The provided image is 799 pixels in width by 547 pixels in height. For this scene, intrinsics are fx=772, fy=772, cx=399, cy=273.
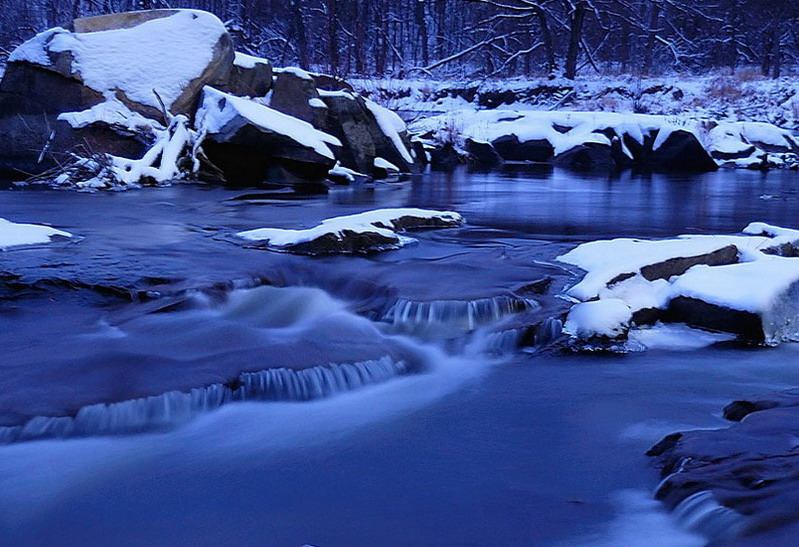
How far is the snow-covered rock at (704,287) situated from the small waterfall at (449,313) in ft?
1.61

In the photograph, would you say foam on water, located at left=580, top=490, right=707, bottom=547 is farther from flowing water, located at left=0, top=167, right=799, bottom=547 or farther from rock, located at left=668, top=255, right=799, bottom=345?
rock, located at left=668, top=255, right=799, bottom=345

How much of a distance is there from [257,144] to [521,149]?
10.4m

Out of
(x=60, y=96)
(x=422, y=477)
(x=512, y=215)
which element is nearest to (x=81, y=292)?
(x=422, y=477)

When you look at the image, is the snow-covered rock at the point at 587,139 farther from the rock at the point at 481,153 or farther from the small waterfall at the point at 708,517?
the small waterfall at the point at 708,517

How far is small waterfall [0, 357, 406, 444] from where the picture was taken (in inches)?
122

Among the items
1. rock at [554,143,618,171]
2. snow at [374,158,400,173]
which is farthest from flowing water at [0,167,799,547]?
rock at [554,143,618,171]

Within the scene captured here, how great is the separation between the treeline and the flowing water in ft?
77.9


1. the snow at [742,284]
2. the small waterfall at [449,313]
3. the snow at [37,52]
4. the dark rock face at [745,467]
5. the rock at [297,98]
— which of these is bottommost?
the dark rock face at [745,467]

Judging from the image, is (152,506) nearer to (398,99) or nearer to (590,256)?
(590,256)

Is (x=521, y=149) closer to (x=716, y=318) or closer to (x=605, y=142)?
(x=605, y=142)

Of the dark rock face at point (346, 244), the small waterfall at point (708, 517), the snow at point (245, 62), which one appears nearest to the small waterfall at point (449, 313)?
the dark rock face at point (346, 244)

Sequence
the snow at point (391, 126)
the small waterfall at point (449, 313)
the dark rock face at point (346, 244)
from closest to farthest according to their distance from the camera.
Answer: the small waterfall at point (449, 313) < the dark rock face at point (346, 244) < the snow at point (391, 126)

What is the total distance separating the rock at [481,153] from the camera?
19.1 metres

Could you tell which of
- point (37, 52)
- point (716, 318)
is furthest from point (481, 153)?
point (716, 318)
